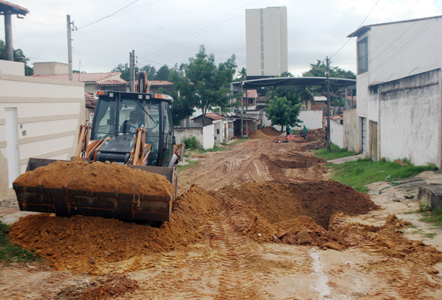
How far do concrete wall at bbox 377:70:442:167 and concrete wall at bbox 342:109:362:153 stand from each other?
544 cm

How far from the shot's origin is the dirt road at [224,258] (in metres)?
5.18

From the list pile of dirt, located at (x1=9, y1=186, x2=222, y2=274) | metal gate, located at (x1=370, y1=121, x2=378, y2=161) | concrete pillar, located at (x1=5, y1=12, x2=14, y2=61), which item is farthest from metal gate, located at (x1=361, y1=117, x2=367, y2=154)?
concrete pillar, located at (x1=5, y1=12, x2=14, y2=61)

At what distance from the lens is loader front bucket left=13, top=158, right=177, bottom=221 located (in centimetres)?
634

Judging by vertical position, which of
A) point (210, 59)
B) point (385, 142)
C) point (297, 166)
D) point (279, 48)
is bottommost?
point (297, 166)

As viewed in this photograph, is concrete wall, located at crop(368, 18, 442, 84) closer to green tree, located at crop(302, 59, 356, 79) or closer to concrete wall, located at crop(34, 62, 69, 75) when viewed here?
concrete wall, located at crop(34, 62, 69, 75)

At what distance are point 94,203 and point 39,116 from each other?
8737 mm

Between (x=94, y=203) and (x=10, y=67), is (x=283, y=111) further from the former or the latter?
(x=94, y=203)

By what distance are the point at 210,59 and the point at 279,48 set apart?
154 feet

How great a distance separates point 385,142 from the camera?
61.7 ft

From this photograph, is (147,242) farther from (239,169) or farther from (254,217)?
(239,169)

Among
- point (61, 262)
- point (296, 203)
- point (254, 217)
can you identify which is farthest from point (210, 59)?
point (61, 262)

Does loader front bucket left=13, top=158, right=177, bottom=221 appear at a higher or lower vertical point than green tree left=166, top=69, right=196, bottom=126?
lower

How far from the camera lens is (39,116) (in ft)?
45.3

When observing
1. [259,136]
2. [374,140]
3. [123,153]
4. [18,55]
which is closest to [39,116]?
[123,153]
